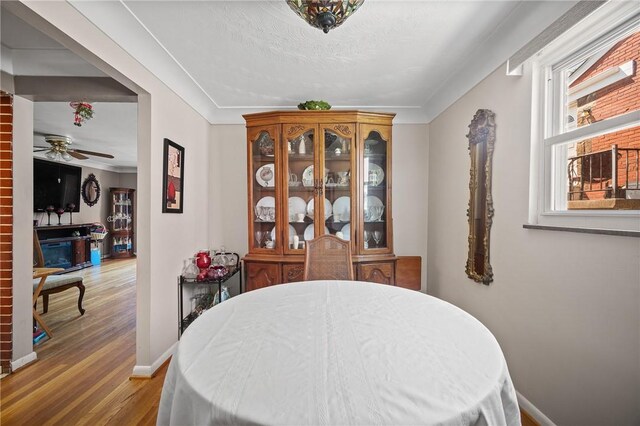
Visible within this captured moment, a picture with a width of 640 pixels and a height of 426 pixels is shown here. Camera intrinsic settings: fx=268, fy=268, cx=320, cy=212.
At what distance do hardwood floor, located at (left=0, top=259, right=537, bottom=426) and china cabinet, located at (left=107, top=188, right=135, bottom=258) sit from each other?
441 centimetres

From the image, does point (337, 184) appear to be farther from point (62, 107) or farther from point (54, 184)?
point (54, 184)

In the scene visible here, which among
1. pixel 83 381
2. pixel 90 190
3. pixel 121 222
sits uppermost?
pixel 90 190

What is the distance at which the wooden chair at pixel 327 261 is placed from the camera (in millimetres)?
1956

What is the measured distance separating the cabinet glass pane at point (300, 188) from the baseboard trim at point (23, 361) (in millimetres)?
2196

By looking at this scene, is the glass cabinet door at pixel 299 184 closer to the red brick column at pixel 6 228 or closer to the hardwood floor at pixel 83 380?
the hardwood floor at pixel 83 380

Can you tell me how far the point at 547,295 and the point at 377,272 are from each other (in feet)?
4.22

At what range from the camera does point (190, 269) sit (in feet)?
7.98

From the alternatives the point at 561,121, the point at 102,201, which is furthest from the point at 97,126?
the point at 561,121

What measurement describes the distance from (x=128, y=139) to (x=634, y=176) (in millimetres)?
5611

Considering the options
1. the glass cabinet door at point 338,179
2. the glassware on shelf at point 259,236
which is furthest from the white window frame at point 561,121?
the glassware on shelf at point 259,236

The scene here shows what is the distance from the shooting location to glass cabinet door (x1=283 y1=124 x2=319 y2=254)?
2.46 m

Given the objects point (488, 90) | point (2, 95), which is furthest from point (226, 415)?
point (2, 95)

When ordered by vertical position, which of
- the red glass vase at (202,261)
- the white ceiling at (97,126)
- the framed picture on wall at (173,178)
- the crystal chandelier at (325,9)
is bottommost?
the red glass vase at (202,261)

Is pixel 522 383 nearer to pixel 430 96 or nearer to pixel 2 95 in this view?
pixel 430 96
